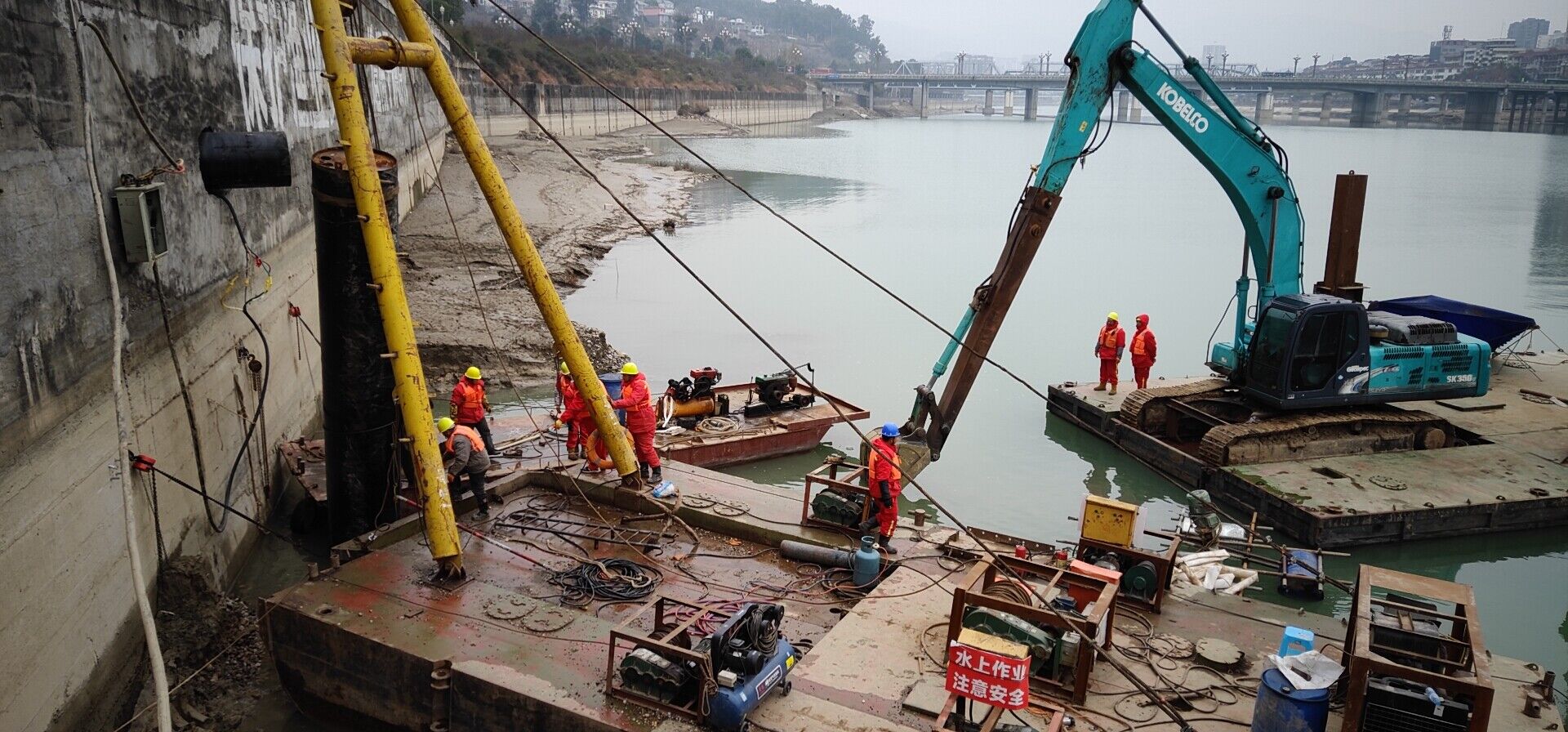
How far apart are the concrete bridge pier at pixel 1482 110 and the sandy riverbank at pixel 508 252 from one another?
103 m

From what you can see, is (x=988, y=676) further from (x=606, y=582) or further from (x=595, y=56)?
(x=595, y=56)

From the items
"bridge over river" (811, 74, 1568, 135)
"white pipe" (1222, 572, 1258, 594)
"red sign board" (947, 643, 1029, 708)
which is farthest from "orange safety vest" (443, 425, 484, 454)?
"bridge over river" (811, 74, 1568, 135)

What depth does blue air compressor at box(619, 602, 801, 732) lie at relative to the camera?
6395mm

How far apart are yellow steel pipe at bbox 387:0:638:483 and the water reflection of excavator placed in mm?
4068

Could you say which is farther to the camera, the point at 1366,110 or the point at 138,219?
the point at 1366,110

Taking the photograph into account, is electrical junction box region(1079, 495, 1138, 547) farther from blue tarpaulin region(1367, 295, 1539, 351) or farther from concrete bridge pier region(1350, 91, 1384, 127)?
concrete bridge pier region(1350, 91, 1384, 127)

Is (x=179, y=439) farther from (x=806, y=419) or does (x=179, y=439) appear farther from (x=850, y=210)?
(x=850, y=210)

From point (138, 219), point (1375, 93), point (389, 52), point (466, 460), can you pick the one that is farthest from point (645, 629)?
point (1375, 93)

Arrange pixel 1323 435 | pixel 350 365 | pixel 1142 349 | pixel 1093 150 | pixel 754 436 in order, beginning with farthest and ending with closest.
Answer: pixel 1142 349, pixel 754 436, pixel 1323 435, pixel 1093 150, pixel 350 365

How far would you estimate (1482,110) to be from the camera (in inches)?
4631

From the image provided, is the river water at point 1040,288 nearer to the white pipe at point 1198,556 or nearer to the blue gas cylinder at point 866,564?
the white pipe at point 1198,556

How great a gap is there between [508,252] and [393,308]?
18.5m

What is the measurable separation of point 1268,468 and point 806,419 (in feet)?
20.3

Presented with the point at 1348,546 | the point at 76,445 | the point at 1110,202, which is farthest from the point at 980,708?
the point at 1110,202
